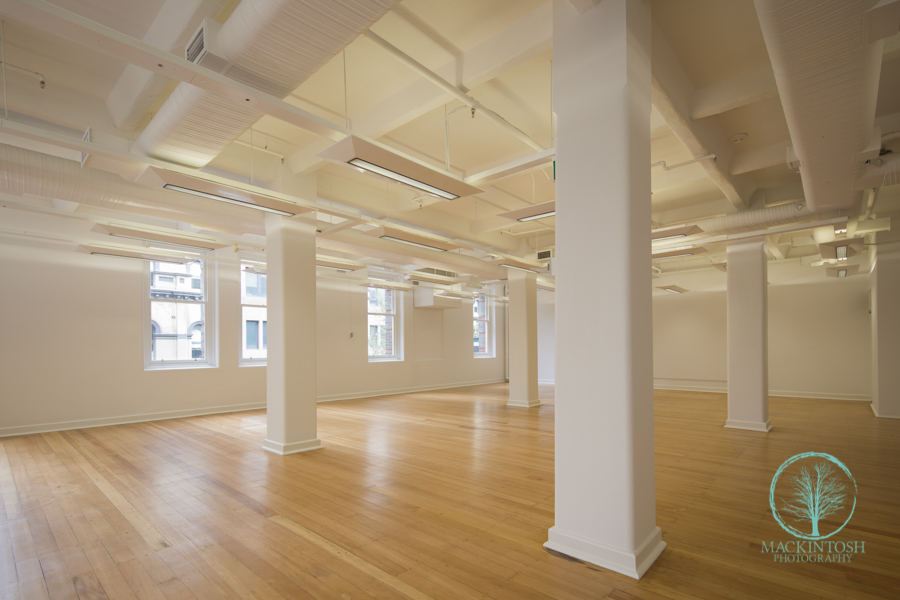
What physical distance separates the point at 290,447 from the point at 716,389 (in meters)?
12.0

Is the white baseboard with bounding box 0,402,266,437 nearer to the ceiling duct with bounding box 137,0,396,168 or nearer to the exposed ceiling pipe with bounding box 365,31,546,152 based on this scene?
the ceiling duct with bounding box 137,0,396,168

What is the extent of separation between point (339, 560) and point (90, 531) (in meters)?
2.16

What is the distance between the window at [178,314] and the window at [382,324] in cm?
439

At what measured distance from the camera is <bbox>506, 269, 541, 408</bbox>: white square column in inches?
407

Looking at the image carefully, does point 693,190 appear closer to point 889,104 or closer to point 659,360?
point 889,104

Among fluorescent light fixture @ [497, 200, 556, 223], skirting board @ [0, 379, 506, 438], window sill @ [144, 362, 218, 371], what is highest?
fluorescent light fixture @ [497, 200, 556, 223]

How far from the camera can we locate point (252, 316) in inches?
419

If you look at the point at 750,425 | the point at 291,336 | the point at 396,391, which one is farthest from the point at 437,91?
the point at 396,391

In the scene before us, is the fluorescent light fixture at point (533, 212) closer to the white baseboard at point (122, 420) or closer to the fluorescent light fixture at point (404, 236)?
the fluorescent light fixture at point (404, 236)

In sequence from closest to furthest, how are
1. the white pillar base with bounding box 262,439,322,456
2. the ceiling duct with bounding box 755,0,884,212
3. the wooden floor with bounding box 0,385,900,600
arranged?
1. the ceiling duct with bounding box 755,0,884,212
2. the wooden floor with bounding box 0,385,900,600
3. the white pillar base with bounding box 262,439,322,456

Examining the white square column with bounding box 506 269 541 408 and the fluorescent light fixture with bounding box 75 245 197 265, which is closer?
the fluorescent light fixture with bounding box 75 245 197 265

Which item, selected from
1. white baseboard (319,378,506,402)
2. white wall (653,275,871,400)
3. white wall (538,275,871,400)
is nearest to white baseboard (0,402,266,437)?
white baseboard (319,378,506,402)

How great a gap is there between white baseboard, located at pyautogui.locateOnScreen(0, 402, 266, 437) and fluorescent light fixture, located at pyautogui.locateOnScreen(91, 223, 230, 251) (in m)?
3.66

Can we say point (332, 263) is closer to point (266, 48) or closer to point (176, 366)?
→ point (176, 366)
